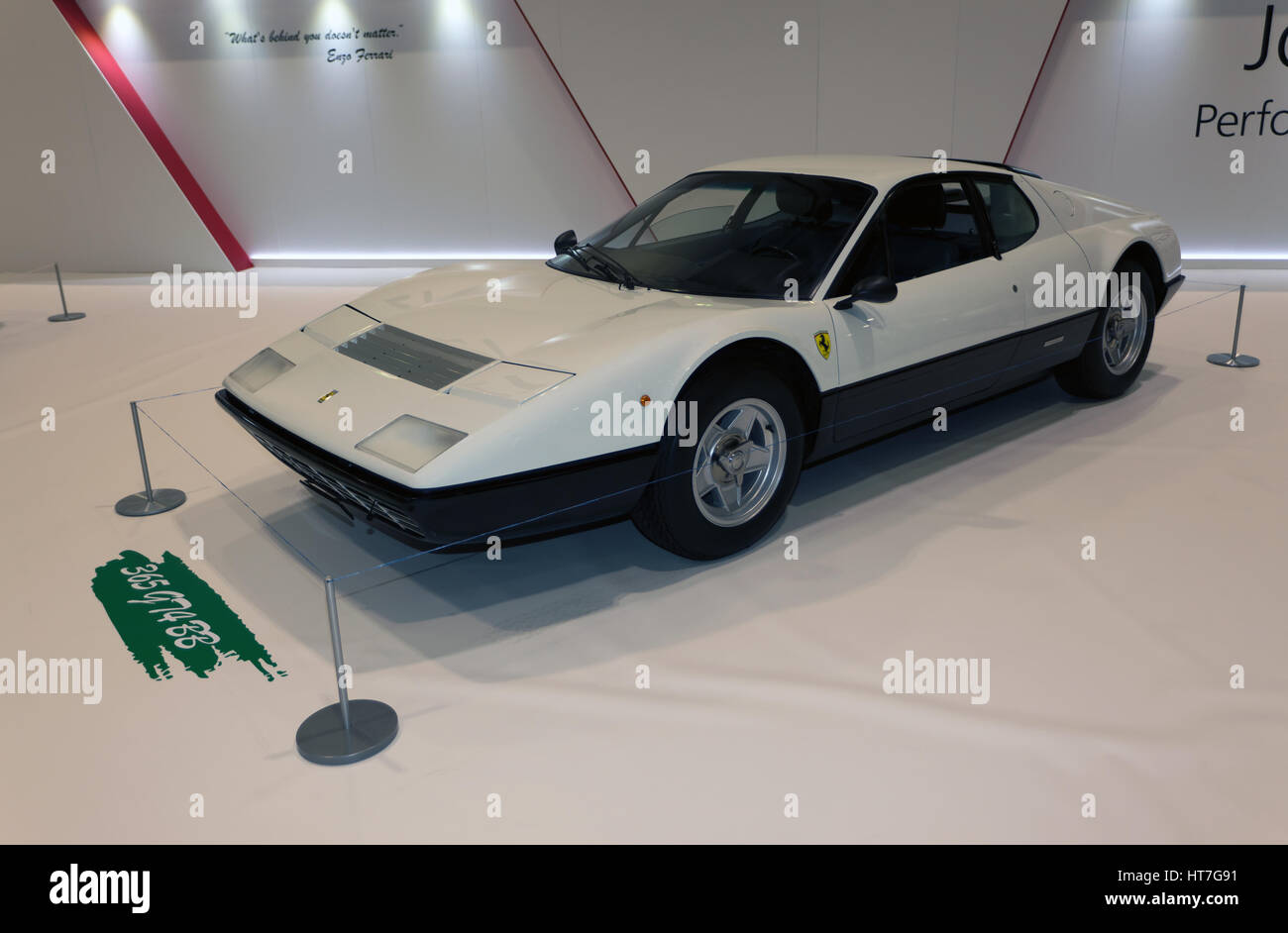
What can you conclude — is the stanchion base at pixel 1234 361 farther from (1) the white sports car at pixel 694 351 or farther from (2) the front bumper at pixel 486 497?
(2) the front bumper at pixel 486 497

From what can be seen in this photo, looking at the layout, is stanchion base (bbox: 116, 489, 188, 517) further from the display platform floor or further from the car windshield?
the car windshield

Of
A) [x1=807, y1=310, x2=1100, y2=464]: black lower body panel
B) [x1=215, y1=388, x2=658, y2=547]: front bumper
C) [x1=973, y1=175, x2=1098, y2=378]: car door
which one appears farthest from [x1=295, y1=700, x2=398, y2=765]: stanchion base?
[x1=973, y1=175, x2=1098, y2=378]: car door

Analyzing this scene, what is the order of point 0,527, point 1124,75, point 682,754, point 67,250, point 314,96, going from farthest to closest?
point 67,250 < point 314,96 < point 1124,75 < point 0,527 < point 682,754

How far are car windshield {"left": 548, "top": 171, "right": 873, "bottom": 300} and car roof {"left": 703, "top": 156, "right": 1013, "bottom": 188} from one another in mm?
62

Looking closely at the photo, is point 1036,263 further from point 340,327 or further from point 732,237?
point 340,327

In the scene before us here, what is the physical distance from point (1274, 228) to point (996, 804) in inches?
324

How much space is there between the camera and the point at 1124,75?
28.2ft

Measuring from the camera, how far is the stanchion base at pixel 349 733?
2707 millimetres

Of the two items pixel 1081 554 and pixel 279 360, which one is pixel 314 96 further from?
pixel 1081 554

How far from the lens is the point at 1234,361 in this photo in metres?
5.86

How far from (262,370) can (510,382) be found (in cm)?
122

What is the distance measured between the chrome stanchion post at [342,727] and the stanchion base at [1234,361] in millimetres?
5185

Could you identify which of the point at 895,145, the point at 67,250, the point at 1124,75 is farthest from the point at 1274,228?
the point at 67,250

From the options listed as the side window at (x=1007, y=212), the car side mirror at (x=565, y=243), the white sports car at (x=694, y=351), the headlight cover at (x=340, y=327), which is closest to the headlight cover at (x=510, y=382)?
the white sports car at (x=694, y=351)
